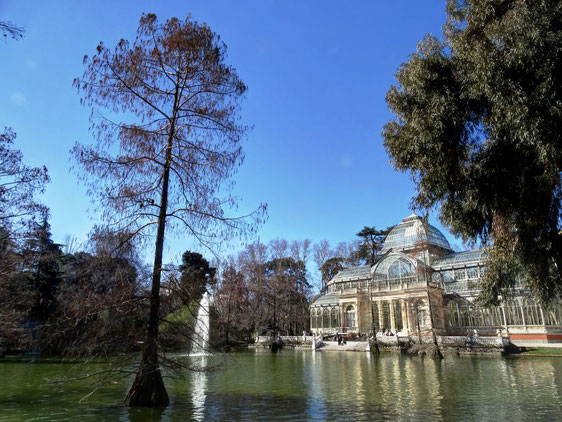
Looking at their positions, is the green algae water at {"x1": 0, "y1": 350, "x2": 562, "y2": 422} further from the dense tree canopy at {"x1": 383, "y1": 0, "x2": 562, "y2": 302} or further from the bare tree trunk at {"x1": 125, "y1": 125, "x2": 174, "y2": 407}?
the dense tree canopy at {"x1": 383, "y1": 0, "x2": 562, "y2": 302}

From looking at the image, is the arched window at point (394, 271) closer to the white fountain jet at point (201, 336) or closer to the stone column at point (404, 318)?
the stone column at point (404, 318)

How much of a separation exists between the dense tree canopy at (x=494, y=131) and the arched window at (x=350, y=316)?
32.2 metres

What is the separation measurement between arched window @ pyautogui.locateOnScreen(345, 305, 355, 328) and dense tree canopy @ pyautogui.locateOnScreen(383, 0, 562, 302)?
32241 mm

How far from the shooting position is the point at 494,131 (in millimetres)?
8984

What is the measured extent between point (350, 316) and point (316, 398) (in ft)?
109

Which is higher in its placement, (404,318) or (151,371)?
(404,318)

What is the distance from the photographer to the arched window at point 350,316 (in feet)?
139

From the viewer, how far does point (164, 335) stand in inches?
381

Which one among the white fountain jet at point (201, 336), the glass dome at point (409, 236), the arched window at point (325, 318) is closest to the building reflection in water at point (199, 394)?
the white fountain jet at point (201, 336)

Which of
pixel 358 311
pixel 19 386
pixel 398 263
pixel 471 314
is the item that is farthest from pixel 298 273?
pixel 19 386

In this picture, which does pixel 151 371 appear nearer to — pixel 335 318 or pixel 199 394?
pixel 199 394

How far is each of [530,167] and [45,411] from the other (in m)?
12.7

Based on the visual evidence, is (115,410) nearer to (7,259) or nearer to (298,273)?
(7,259)

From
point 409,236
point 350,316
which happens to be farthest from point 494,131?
point 409,236
